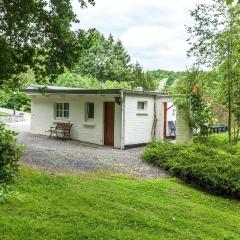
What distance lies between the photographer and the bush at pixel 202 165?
11238mm

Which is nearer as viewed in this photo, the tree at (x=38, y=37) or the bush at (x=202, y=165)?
the tree at (x=38, y=37)

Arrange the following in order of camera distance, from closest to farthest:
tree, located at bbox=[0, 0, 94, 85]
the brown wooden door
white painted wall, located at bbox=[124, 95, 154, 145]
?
1. tree, located at bbox=[0, 0, 94, 85]
2. white painted wall, located at bbox=[124, 95, 154, 145]
3. the brown wooden door

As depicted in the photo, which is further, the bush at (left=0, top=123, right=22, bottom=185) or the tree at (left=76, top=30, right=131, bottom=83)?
the tree at (left=76, top=30, right=131, bottom=83)

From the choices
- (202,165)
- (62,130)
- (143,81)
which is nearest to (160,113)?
(62,130)

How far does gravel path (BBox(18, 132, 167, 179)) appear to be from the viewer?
1209 cm

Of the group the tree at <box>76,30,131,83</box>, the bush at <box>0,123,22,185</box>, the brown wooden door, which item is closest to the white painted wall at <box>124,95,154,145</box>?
the brown wooden door

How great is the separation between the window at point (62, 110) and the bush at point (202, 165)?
23.8ft

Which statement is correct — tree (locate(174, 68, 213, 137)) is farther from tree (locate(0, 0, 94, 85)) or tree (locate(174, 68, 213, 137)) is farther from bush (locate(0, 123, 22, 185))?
bush (locate(0, 123, 22, 185))

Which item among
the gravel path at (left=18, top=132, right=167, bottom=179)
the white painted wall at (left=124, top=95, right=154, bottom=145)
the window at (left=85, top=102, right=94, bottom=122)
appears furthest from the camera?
the window at (left=85, top=102, right=94, bottom=122)

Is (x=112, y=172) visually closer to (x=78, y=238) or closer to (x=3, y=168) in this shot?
(x=78, y=238)

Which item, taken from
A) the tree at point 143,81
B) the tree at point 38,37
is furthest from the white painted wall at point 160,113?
the tree at point 143,81

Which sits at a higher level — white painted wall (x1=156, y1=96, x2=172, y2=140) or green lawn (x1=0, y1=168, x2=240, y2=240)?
white painted wall (x1=156, y1=96, x2=172, y2=140)

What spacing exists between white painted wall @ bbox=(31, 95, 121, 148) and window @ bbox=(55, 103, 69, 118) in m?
0.24

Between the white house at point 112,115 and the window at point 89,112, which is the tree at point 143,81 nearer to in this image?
the white house at point 112,115
